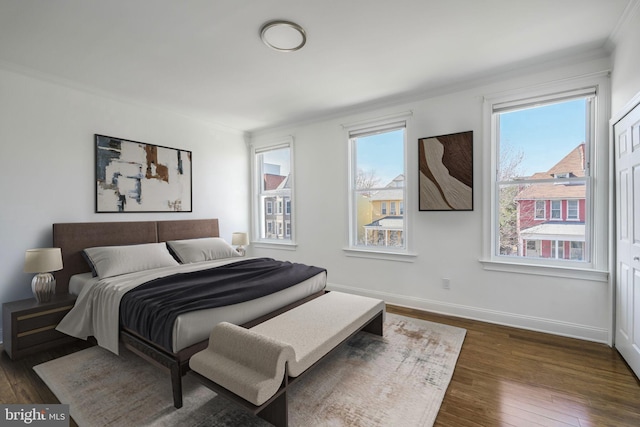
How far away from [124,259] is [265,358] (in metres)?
2.32

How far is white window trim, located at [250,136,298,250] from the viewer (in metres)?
4.68

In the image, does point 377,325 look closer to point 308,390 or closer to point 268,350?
point 308,390

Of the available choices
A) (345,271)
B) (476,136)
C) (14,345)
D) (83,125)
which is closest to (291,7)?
(476,136)

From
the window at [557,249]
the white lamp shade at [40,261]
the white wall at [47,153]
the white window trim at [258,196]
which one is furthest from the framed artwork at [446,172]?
the white lamp shade at [40,261]

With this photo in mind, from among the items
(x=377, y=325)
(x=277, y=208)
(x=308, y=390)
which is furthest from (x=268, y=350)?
(x=277, y=208)

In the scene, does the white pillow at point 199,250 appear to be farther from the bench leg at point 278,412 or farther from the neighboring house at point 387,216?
the bench leg at point 278,412

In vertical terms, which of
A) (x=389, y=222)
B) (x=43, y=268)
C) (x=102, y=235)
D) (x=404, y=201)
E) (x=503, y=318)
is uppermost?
(x=404, y=201)

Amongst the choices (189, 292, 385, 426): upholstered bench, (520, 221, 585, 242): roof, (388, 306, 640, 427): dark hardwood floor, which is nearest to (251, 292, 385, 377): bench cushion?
(189, 292, 385, 426): upholstered bench

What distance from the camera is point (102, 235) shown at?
3.32 m

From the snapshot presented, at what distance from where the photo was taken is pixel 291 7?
6.63ft

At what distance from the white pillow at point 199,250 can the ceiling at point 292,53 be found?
1.88 metres

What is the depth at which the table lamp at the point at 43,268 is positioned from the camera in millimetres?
2582

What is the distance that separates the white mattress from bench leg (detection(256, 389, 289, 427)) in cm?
68

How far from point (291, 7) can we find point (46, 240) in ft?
11.0
